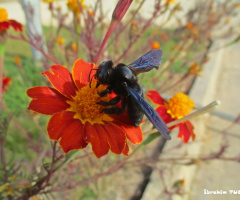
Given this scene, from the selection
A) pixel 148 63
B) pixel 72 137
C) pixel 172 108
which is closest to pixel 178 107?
pixel 172 108

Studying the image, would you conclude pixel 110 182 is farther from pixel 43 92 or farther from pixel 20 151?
pixel 43 92

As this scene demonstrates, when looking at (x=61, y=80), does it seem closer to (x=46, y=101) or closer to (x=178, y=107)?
(x=46, y=101)

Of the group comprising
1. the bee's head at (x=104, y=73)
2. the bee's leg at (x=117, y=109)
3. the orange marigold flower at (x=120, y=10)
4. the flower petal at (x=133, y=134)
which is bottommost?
the flower petal at (x=133, y=134)

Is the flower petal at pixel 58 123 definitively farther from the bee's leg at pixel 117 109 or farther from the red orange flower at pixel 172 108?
the red orange flower at pixel 172 108

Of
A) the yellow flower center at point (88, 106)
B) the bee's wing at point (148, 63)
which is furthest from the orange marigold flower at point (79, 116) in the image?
the bee's wing at point (148, 63)

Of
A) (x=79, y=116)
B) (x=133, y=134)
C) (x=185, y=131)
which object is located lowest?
(x=185, y=131)

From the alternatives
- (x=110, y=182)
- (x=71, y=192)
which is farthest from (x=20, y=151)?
(x=110, y=182)
